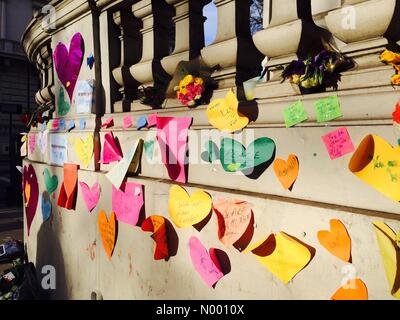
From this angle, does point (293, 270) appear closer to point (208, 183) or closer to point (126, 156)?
point (208, 183)

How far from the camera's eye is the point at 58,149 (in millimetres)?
3816

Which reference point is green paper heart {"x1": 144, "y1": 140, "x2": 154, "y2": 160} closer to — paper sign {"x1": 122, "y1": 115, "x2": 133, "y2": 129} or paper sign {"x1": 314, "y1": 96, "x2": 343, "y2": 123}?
paper sign {"x1": 122, "y1": 115, "x2": 133, "y2": 129}

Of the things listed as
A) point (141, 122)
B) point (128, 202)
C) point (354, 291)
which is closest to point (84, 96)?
point (141, 122)

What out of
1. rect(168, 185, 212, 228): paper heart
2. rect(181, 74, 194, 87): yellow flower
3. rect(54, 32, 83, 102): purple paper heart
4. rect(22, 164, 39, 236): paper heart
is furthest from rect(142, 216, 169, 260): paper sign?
rect(22, 164, 39, 236): paper heart

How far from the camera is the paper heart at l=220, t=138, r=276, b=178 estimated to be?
74.0 inches

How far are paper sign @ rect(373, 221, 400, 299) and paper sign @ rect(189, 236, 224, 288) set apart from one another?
931mm

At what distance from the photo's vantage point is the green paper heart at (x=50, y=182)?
387cm

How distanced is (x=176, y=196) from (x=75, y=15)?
2.19 meters

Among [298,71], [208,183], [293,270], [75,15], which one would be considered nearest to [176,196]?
[208,183]

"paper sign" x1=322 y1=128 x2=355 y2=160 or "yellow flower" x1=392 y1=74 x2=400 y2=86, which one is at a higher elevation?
"yellow flower" x1=392 y1=74 x2=400 y2=86

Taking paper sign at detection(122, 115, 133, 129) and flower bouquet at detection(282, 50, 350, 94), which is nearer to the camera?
flower bouquet at detection(282, 50, 350, 94)

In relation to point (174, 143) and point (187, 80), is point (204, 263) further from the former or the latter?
point (187, 80)

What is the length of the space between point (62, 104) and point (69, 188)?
95 centimetres

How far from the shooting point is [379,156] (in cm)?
146
